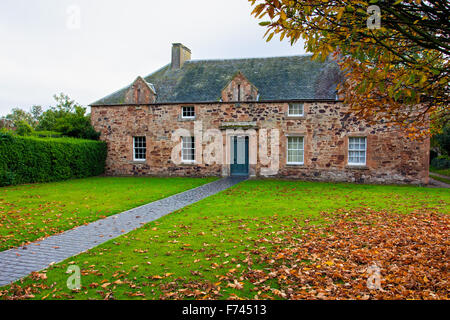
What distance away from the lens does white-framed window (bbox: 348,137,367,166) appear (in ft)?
63.0

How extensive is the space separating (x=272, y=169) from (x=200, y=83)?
310 inches

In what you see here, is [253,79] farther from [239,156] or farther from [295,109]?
[239,156]

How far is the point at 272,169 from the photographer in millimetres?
20203

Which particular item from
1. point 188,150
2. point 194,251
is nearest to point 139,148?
point 188,150

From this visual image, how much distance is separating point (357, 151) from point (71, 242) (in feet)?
55.2

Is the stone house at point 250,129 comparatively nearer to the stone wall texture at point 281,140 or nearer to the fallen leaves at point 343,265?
the stone wall texture at point 281,140

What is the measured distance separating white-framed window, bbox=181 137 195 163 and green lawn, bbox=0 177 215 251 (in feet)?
17.5

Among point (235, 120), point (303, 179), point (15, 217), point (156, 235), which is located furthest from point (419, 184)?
point (15, 217)

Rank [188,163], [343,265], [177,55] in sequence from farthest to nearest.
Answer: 1. [177,55]
2. [188,163]
3. [343,265]

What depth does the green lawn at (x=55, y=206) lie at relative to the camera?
770cm

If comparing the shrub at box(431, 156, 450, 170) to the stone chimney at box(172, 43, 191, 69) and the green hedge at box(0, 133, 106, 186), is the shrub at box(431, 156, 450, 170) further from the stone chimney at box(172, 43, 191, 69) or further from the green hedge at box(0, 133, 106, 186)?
the green hedge at box(0, 133, 106, 186)

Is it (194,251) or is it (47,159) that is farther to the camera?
(47,159)

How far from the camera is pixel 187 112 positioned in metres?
21.5

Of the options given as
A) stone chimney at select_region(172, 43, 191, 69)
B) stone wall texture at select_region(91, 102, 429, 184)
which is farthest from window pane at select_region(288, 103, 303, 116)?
stone chimney at select_region(172, 43, 191, 69)
